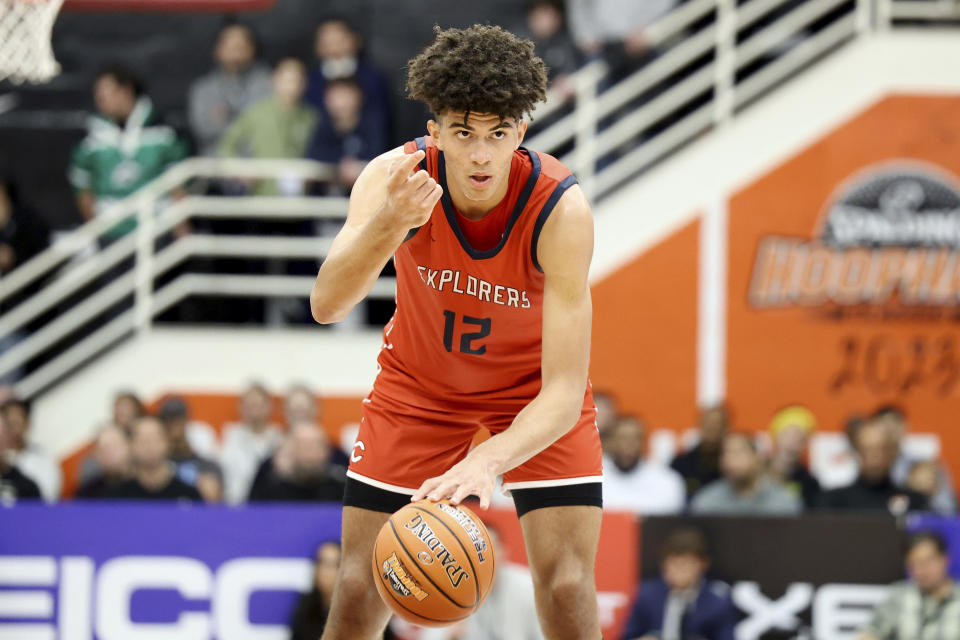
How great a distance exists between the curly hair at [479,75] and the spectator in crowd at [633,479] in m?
5.87

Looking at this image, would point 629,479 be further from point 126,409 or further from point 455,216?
point 455,216

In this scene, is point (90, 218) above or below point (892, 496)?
above

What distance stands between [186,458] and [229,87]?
370 centimetres

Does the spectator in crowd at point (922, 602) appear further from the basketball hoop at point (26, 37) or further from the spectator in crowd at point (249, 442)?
the basketball hoop at point (26, 37)

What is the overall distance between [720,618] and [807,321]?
168 inches

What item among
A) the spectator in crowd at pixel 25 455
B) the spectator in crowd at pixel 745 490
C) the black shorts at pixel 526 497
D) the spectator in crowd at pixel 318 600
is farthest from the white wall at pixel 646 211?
the black shorts at pixel 526 497

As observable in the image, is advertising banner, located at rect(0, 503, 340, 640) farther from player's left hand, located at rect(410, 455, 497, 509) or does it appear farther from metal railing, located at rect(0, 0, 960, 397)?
player's left hand, located at rect(410, 455, 497, 509)

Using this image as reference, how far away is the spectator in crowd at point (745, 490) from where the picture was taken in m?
10.4

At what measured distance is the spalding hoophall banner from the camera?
42.5ft

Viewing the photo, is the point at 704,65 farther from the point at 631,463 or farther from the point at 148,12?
the point at 148,12

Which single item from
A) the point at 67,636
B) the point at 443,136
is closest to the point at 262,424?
the point at 67,636

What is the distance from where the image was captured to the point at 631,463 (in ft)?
35.9

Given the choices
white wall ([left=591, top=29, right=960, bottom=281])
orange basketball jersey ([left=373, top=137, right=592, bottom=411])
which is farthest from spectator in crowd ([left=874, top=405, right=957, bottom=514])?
orange basketball jersey ([left=373, top=137, right=592, bottom=411])

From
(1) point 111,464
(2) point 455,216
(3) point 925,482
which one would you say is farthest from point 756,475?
(2) point 455,216
